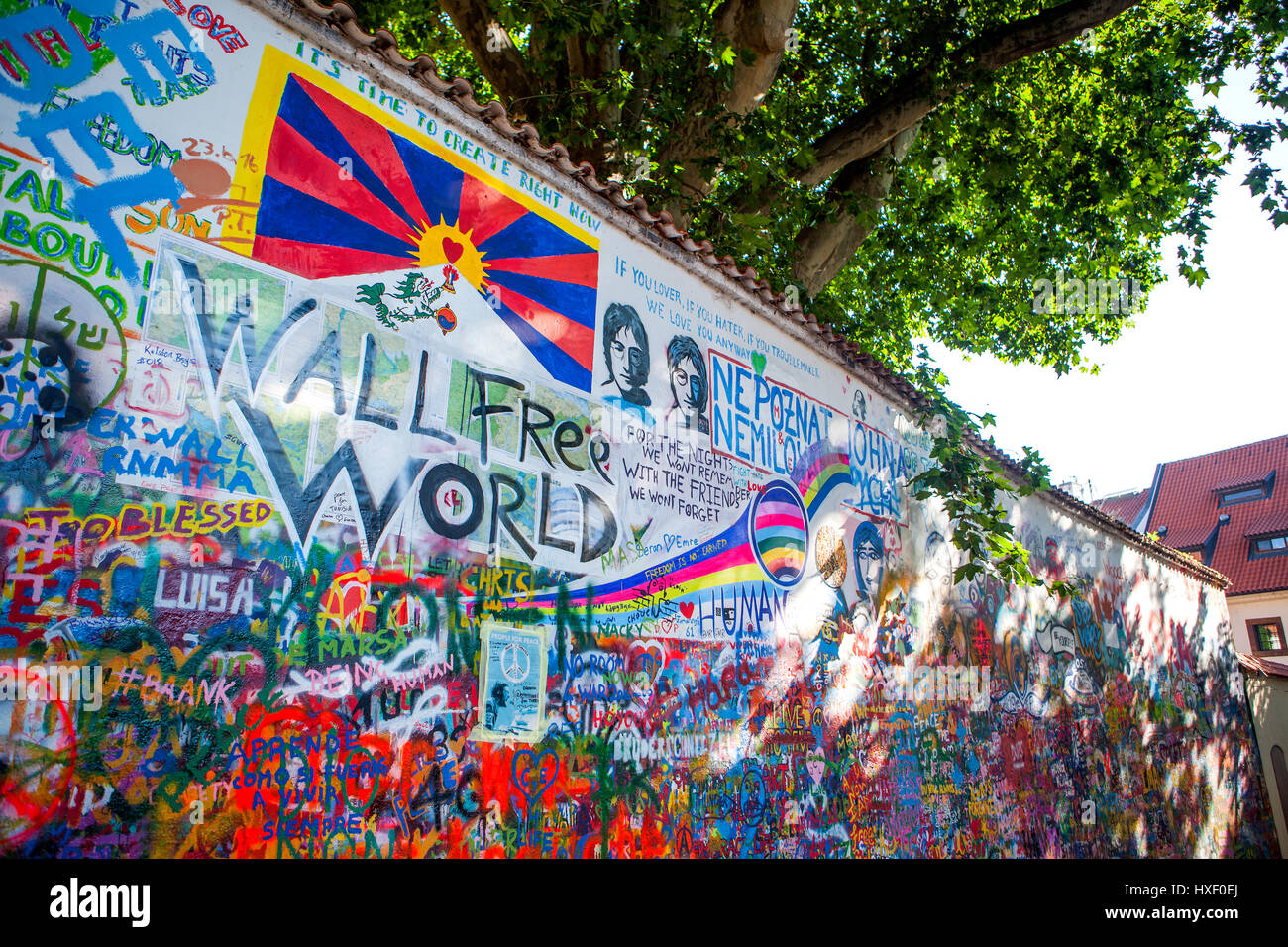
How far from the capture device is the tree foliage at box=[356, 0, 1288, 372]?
25.2 ft

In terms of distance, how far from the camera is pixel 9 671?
8.65ft

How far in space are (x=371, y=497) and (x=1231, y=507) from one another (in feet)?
106

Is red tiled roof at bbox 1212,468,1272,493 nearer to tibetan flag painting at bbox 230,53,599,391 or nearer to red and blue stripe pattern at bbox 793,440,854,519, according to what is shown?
red and blue stripe pattern at bbox 793,440,854,519

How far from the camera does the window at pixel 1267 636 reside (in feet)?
80.7

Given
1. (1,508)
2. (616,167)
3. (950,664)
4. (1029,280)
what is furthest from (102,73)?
(1029,280)

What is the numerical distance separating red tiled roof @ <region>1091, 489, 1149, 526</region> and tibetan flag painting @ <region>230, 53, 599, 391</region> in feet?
105

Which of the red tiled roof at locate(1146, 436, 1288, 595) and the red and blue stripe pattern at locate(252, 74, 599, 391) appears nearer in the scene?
the red and blue stripe pattern at locate(252, 74, 599, 391)
